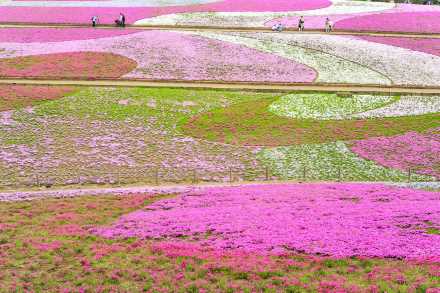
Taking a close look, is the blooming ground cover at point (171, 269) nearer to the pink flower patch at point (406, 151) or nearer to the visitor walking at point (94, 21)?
the pink flower patch at point (406, 151)

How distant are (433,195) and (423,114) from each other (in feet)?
55.6

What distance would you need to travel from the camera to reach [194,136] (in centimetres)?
4159

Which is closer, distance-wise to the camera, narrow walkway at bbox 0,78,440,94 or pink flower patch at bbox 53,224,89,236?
pink flower patch at bbox 53,224,89,236

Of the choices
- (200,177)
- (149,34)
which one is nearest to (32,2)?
(149,34)

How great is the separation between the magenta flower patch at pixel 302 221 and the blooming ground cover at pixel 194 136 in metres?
6.10

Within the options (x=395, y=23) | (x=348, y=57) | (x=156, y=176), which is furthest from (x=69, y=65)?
(x=395, y=23)

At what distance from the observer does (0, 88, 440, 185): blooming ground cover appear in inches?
1453

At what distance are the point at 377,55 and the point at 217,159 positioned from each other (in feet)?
104

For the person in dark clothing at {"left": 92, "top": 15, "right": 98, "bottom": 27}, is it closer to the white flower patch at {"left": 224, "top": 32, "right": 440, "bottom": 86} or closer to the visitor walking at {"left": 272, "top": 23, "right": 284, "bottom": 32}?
Result: the white flower patch at {"left": 224, "top": 32, "right": 440, "bottom": 86}

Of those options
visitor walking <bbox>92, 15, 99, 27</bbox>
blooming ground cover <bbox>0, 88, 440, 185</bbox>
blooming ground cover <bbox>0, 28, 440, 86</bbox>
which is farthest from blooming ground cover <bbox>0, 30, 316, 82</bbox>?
visitor walking <bbox>92, 15, 99, 27</bbox>

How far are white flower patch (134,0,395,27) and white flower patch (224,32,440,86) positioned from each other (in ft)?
28.6

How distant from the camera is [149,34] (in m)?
66.5

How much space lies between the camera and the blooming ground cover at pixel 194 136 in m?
36.9

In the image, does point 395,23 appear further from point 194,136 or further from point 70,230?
point 70,230
